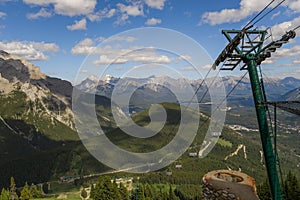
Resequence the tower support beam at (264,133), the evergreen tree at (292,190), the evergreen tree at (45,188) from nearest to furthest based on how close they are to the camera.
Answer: the tower support beam at (264,133) < the evergreen tree at (292,190) < the evergreen tree at (45,188)

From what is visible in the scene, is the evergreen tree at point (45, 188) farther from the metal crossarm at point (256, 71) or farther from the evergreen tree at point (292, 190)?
the metal crossarm at point (256, 71)

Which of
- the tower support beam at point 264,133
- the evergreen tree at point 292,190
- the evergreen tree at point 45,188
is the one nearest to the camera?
the tower support beam at point 264,133

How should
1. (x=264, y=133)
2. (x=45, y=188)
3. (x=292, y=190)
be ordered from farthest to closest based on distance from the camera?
(x=45, y=188), (x=292, y=190), (x=264, y=133)

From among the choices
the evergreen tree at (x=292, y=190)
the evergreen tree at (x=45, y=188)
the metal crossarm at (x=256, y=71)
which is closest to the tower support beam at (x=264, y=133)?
the metal crossarm at (x=256, y=71)

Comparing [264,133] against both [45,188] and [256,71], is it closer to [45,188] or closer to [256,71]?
[256,71]

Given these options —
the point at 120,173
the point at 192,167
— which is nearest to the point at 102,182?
the point at 120,173

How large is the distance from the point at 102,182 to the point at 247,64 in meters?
54.8

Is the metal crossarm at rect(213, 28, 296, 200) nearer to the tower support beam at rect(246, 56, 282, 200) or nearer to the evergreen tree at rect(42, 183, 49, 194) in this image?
the tower support beam at rect(246, 56, 282, 200)

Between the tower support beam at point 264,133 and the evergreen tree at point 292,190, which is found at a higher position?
the tower support beam at point 264,133

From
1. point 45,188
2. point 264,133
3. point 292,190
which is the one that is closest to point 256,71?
point 264,133

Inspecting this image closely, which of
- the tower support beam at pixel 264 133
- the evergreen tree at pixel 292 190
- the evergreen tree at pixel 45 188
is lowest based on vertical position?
the evergreen tree at pixel 45 188

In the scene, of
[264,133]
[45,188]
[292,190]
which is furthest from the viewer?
[45,188]

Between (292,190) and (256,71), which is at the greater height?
(256,71)

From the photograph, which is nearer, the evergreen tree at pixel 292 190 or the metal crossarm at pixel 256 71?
the metal crossarm at pixel 256 71
